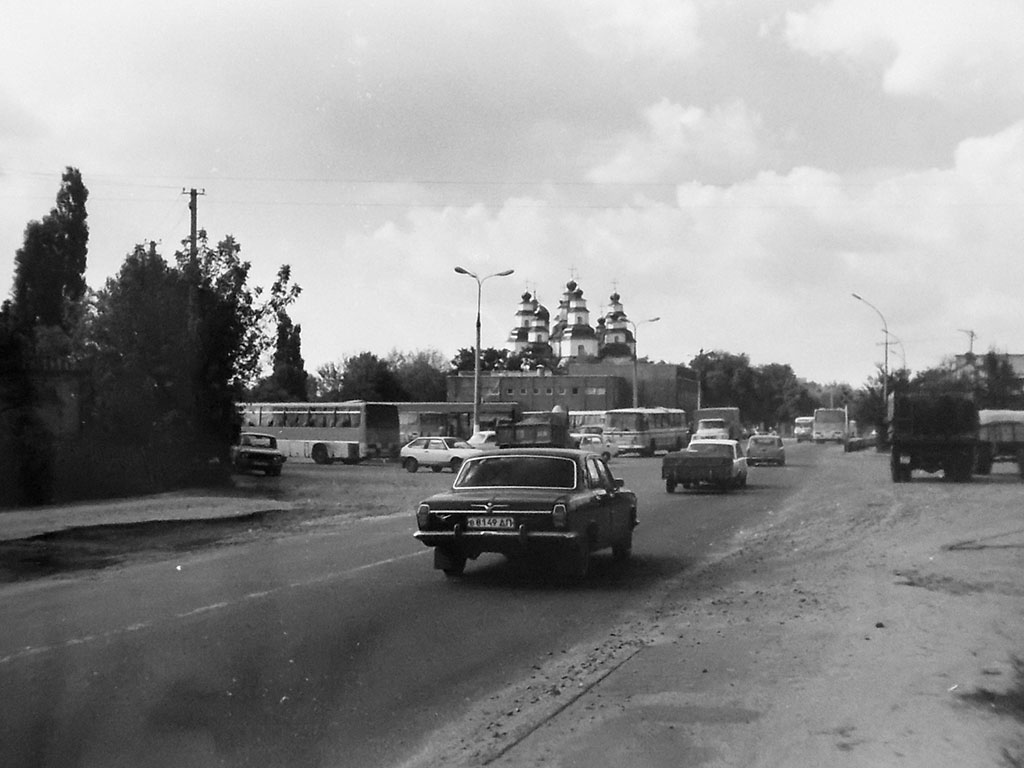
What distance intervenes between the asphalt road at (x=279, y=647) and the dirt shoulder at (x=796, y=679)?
1.67 ft

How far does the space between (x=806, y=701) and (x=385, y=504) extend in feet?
68.5

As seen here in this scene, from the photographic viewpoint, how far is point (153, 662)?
841cm

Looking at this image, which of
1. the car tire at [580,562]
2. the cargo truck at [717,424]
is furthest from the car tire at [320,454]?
the car tire at [580,562]

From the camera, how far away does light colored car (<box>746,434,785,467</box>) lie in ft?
156

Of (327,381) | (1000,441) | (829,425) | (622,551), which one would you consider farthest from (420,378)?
(622,551)

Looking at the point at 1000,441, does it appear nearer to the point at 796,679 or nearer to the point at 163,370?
the point at 163,370

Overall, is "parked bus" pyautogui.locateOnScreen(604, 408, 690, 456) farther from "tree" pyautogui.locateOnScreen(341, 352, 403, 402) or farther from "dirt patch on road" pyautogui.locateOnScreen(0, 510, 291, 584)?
"dirt patch on road" pyautogui.locateOnScreen(0, 510, 291, 584)

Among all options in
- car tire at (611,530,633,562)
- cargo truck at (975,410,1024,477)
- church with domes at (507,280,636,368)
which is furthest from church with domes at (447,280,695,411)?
car tire at (611,530,633,562)

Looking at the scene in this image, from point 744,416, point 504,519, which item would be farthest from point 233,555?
point 744,416

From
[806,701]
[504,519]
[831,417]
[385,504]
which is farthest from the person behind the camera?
[831,417]

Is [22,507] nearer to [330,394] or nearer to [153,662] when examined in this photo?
[153,662]

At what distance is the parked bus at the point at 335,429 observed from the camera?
5606 centimetres

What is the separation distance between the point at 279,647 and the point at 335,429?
48557 millimetres

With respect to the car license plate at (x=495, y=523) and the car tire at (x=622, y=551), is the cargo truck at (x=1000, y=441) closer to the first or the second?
the car tire at (x=622, y=551)
